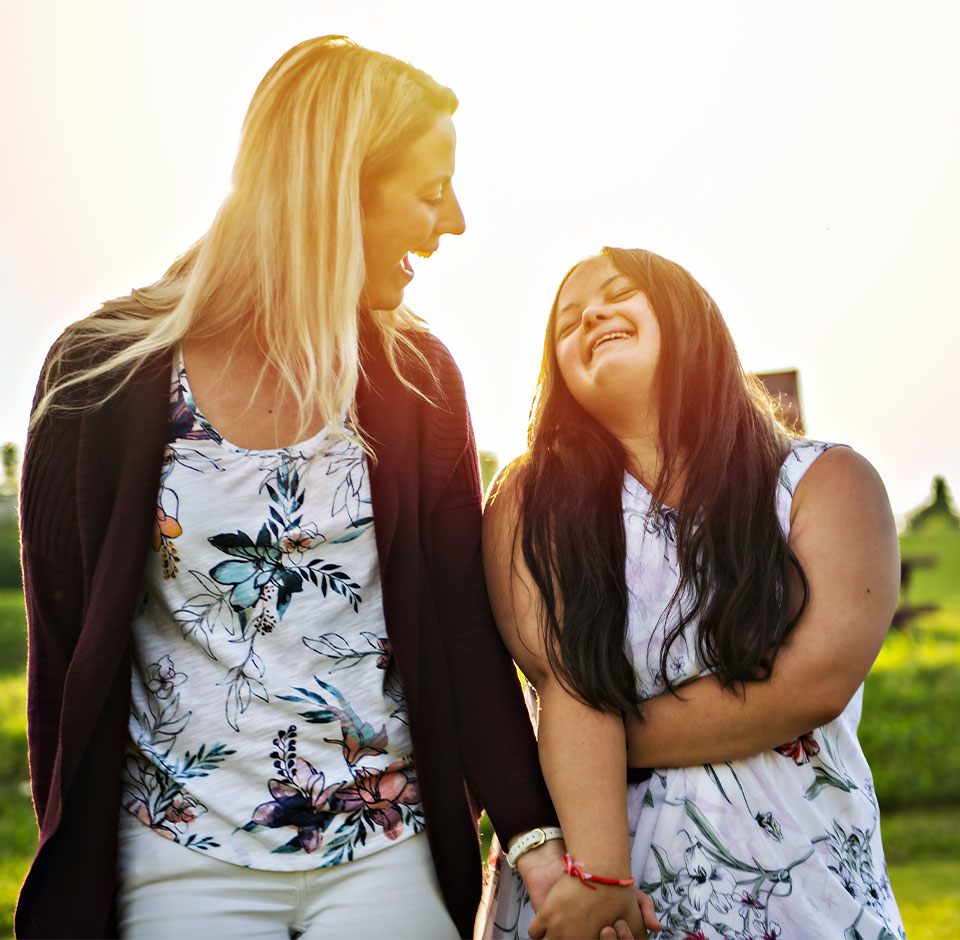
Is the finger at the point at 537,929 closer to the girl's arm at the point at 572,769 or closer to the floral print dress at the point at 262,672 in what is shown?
the girl's arm at the point at 572,769

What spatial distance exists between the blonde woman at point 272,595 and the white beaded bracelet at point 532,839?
2cm

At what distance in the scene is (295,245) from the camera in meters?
1.86

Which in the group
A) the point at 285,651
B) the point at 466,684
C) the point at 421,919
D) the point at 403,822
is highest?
the point at 285,651

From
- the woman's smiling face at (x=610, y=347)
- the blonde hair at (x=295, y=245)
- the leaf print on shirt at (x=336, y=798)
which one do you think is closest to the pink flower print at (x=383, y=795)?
the leaf print on shirt at (x=336, y=798)

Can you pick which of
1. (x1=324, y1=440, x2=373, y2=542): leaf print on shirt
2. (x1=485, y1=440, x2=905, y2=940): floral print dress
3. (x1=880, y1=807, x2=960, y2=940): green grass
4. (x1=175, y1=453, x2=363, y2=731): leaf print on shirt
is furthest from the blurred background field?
(x1=324, y1=440, x2=373, y2=542): leaf print on shirt

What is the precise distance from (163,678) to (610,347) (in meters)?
1.07

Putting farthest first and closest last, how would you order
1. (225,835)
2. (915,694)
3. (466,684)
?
(915,694) → (466,684) → (225,835)

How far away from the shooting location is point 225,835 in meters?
1.63

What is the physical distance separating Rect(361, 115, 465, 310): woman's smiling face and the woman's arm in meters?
0.91

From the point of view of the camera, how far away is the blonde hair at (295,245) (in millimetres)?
1821

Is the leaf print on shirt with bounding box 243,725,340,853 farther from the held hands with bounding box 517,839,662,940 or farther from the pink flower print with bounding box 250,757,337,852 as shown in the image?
the held hands with bounding box 517,839,662,940

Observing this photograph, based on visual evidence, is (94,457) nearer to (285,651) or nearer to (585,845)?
(285,651)

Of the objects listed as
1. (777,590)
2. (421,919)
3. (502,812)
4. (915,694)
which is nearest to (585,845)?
(502,812)

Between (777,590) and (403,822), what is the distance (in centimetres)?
78
